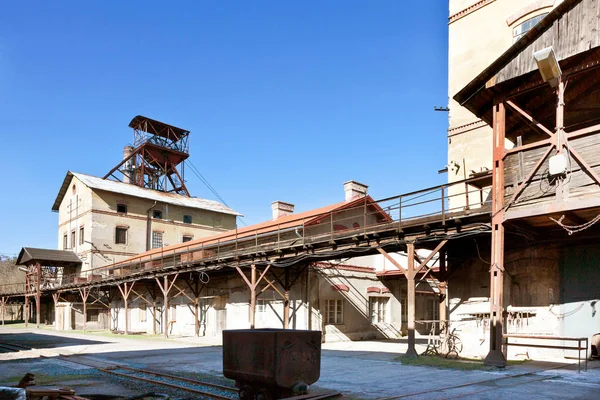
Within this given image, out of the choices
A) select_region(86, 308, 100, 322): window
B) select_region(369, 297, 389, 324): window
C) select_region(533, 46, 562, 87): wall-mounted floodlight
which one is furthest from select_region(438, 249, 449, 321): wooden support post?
select_region(86, 308, 100, 322): window

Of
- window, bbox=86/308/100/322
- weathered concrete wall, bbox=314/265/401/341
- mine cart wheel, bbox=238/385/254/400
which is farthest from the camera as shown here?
window, bbox=86/308/100/322

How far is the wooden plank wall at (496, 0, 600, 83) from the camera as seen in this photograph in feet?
34.2

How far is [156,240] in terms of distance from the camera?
4109 centimetres

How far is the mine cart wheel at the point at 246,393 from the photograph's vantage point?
793 cm

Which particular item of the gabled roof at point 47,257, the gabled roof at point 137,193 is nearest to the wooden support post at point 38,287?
the gabled roof at point 47,257

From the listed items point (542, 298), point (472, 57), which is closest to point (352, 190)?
point (472, 57)

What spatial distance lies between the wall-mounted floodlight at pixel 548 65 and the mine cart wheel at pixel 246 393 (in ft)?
27.3

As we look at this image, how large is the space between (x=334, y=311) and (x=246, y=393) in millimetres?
14210

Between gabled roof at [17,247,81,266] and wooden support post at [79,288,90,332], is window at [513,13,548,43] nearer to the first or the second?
wooden support post at [79,288,90,332]

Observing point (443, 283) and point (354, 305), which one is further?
point (354, 305)

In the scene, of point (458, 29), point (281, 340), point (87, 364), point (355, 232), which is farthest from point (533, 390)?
point (458, 29)

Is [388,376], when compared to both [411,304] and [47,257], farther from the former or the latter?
[47,257]

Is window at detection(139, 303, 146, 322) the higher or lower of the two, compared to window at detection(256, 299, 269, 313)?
lower

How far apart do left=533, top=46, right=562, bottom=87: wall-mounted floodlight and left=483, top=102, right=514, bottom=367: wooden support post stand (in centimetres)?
182
